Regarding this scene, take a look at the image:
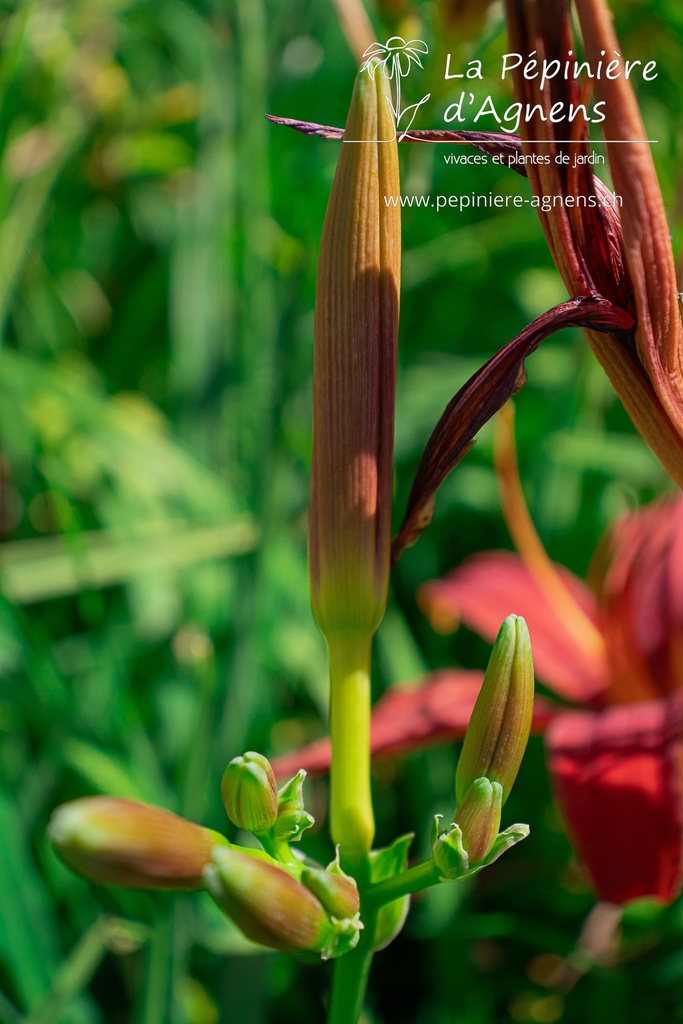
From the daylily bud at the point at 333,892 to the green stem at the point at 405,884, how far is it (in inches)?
0.7

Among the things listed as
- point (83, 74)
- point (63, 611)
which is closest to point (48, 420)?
point (63, 611)

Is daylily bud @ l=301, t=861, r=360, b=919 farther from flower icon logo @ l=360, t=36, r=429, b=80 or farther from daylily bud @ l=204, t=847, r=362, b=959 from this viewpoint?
flower icon logo @ l=360, t=36, r=429, b=80

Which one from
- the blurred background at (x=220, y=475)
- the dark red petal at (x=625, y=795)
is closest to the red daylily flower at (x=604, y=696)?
the dark red petal at (x=625, y=795)

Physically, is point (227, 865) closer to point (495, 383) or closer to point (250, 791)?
point (250, 791)

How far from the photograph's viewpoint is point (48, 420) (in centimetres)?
101

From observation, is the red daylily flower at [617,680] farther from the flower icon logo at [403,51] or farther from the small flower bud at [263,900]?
the flower icon logo at [403,51]

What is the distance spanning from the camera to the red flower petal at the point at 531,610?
672mm

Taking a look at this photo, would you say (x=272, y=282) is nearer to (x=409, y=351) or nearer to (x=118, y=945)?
(x=409, y=351)

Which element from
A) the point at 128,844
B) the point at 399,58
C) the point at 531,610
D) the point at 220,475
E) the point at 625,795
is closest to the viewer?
the point at 128,844

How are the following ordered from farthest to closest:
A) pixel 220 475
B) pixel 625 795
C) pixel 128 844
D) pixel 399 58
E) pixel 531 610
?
1. pixel 220 475
2. pixel 531 610
3. pixel 399 58
4. pixel 625 795
5. pixel 128 844

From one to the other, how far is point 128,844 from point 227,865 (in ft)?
0.10

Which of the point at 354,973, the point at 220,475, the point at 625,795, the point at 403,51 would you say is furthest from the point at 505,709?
the point at 220,475

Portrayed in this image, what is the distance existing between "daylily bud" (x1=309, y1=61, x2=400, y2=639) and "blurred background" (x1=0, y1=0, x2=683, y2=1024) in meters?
0.28

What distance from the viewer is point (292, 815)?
0.31 m
